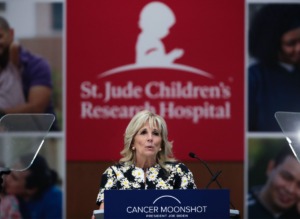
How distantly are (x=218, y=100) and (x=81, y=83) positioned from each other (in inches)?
47.2

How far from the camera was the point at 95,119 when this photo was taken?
8.36 metres

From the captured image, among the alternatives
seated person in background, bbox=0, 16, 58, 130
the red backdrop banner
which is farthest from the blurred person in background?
seated person in background, bbox=0, 16, 58, 130

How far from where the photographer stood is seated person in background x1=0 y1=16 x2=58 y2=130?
8.39 metres

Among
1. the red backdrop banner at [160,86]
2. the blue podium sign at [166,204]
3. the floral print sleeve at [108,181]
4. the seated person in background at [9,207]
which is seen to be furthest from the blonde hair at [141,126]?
the seated person in background at [9,207]

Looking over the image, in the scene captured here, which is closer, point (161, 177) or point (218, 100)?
point (161, 177)

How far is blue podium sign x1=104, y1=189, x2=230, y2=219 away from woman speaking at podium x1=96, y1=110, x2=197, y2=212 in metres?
0.69

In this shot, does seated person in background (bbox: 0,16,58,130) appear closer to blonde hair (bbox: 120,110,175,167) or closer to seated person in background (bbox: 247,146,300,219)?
seated person in background (bbox: 247,146,300,219)

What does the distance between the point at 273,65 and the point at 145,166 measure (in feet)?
8.35

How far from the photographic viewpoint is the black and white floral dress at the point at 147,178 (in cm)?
620

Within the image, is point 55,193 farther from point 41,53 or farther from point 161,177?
point 161,177

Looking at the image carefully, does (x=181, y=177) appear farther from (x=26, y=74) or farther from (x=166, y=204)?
(x=26, y=74)

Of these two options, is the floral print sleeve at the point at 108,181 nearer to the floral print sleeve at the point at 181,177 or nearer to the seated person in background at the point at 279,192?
the floral print sleeve at the point at 181,177

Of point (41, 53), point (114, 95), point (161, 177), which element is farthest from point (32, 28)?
point (161, 177)

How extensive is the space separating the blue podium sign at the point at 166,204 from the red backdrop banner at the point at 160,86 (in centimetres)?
281
